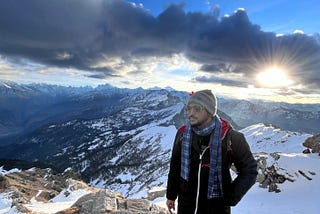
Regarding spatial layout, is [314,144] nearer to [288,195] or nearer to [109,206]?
[288,195]

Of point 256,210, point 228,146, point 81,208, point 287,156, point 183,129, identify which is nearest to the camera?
point 228,146

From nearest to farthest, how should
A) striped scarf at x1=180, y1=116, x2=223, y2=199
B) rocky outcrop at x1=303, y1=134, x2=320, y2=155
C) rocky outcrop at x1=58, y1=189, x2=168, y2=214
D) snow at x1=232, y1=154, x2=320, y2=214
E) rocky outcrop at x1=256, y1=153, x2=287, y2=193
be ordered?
A: striped scarf at x1=180, y1=116, x2=223, y2=199 → rocky outcrop at x1=58, y1=189, x2=168, y2=214 → snow at x1=232, y1=154, x2=320, y2=214 → rocky outcrop at x1=256, y1=153, x2=287, y2=193 → rocky outcrop at x1=303, y1=134, x2=320, y2=155

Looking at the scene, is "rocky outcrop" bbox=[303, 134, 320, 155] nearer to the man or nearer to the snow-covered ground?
the snow-covered ground

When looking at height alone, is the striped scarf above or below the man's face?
below

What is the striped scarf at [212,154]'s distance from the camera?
6410 mm

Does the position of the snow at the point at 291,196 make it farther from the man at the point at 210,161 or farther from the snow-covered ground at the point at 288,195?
the man at the point at 210,161

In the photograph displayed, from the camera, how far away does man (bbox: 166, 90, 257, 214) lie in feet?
21.2

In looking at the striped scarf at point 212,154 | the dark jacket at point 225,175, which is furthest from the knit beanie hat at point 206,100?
the dark jacket at point 225,175

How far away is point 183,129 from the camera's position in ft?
23.1

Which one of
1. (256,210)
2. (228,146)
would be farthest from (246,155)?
(256,210)

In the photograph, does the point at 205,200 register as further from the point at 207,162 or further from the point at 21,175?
the point at 21,175

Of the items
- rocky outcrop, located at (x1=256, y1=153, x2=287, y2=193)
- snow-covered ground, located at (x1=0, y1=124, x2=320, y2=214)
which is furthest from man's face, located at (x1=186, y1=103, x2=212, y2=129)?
rocky outcrop, located at (x1=256, y1=153, x2=287, y2=193)

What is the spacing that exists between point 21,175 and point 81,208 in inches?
4241

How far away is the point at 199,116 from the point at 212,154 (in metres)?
0.81
